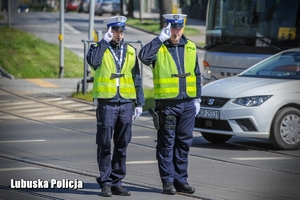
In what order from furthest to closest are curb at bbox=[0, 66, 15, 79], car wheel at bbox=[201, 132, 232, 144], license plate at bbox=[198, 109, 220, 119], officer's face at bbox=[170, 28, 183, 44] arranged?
curb at bbox=[0, 66, 15, 79] → car wheel at bbox=[201, 132, 232, 144] → license plate at bbox=[198, 109, 220, 119] → officer's face at bbox=[170, 28, 183, 44]

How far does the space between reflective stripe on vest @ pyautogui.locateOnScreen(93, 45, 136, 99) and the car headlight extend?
4096mm

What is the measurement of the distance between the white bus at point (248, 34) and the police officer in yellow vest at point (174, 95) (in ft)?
26.6

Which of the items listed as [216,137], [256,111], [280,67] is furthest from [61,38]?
[256,111]

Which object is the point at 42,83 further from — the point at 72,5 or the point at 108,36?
the point at 72,5

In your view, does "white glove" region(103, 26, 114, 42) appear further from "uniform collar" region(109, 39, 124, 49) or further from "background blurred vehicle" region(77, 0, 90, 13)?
"background blurred vehicle" region(77, 0, 90, 13)

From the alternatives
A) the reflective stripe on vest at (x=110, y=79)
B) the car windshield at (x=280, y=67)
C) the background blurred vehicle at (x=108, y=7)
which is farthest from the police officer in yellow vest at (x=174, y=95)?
the background blurred vehicle at (x=108, y=7)

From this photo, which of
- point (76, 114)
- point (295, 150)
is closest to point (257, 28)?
point (76, 114)

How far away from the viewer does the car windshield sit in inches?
525

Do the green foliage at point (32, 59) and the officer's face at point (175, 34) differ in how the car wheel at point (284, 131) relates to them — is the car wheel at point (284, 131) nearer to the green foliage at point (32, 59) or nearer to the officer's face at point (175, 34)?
the officer's face at point (175, 34)

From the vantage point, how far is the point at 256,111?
12.4 meters

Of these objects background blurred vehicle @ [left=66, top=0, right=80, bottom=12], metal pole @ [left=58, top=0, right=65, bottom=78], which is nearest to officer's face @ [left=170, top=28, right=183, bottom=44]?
metal pole @ [left=58, top=0, right=65, bottom=78]

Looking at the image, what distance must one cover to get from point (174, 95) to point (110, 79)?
687 mm

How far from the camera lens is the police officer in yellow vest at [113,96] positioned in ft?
28.1

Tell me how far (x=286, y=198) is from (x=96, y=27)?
4165cm
